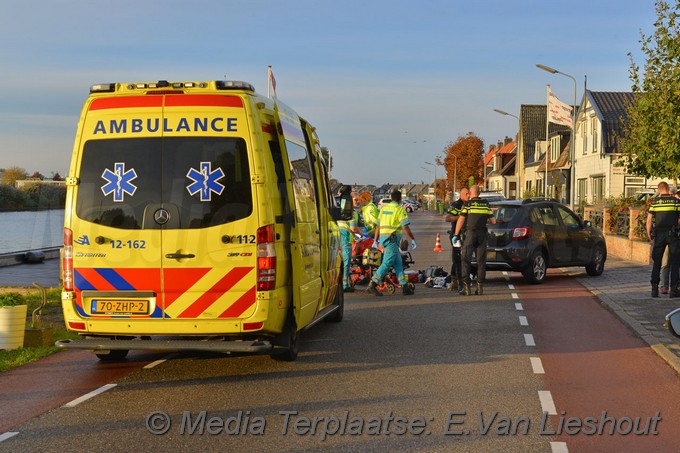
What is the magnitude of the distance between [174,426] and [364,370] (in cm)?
264

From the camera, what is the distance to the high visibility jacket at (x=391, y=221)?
587 inches

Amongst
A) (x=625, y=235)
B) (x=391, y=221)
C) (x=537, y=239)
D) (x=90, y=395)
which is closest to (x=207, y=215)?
(x=90, y=395)

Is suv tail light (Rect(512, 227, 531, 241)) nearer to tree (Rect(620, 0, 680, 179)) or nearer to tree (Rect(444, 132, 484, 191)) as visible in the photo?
tree (Rect(620, 0, 680, 179))

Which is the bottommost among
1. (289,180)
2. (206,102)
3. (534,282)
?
(534,282)

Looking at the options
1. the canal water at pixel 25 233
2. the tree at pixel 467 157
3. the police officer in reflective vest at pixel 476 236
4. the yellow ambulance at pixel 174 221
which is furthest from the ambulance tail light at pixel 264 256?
the tree at pixel 467 157

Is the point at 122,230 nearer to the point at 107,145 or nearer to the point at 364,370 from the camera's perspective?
the point at 107,145

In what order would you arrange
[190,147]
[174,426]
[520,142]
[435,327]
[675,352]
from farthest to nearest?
[520,142], [435,327], [675,352], [190,147], [174,426]

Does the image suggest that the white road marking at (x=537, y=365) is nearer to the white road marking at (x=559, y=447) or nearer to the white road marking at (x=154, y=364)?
the white road marking at (x=559, y=447)

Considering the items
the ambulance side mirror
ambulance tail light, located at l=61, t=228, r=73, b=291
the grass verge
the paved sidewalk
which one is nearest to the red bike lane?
the paved sidewalk

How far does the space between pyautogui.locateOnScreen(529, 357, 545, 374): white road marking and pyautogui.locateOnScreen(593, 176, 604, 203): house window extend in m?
41.4

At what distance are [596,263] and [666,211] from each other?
4354mm

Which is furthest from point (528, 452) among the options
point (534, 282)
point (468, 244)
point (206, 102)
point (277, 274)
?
point (534, 282)

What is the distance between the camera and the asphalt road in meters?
6.11

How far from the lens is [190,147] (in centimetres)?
809
